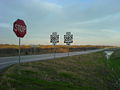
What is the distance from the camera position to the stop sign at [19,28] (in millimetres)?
13853

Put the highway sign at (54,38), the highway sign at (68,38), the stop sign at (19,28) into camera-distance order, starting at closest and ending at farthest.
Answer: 1. the stop sign at (19,28)
2. the highway sign at (54,38)
3. the highway sign at (68,38)

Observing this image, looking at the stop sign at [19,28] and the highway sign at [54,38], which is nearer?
the stop sign at [19,28]

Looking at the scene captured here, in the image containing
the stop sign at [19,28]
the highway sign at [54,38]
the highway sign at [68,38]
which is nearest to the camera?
the stop sign at [19,28]

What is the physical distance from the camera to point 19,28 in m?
14.2

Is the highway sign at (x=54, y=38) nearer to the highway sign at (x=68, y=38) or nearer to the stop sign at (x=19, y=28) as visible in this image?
the highway sign at (x=68, y=38)

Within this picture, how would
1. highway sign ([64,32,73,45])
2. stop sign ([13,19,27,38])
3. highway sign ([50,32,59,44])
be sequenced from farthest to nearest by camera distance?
1. highway sign ([64,32,73,45])
2. highway sign ([50,32,59,44])
3. stop sign ([13,19,27,38])

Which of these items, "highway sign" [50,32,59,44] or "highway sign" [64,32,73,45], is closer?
"highway sign" [50,32,59,44]

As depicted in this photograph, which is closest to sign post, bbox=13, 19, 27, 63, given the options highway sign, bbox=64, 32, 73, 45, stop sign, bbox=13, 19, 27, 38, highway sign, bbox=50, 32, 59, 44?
A: stop sign, bbox=13, 19, 27, 38

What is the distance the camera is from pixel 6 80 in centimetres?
1077

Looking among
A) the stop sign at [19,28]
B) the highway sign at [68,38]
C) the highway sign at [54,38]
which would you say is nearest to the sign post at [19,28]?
the stop sign at [19,28]

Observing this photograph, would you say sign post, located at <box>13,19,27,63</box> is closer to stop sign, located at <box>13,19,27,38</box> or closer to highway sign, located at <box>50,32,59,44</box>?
stop sign, located at <box>13,19,27,38</box>

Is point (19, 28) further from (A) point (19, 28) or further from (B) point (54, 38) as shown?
(B) point (54, 38)

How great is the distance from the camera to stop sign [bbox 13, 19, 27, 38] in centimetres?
1385

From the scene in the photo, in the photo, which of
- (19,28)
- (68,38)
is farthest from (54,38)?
(19,28)
